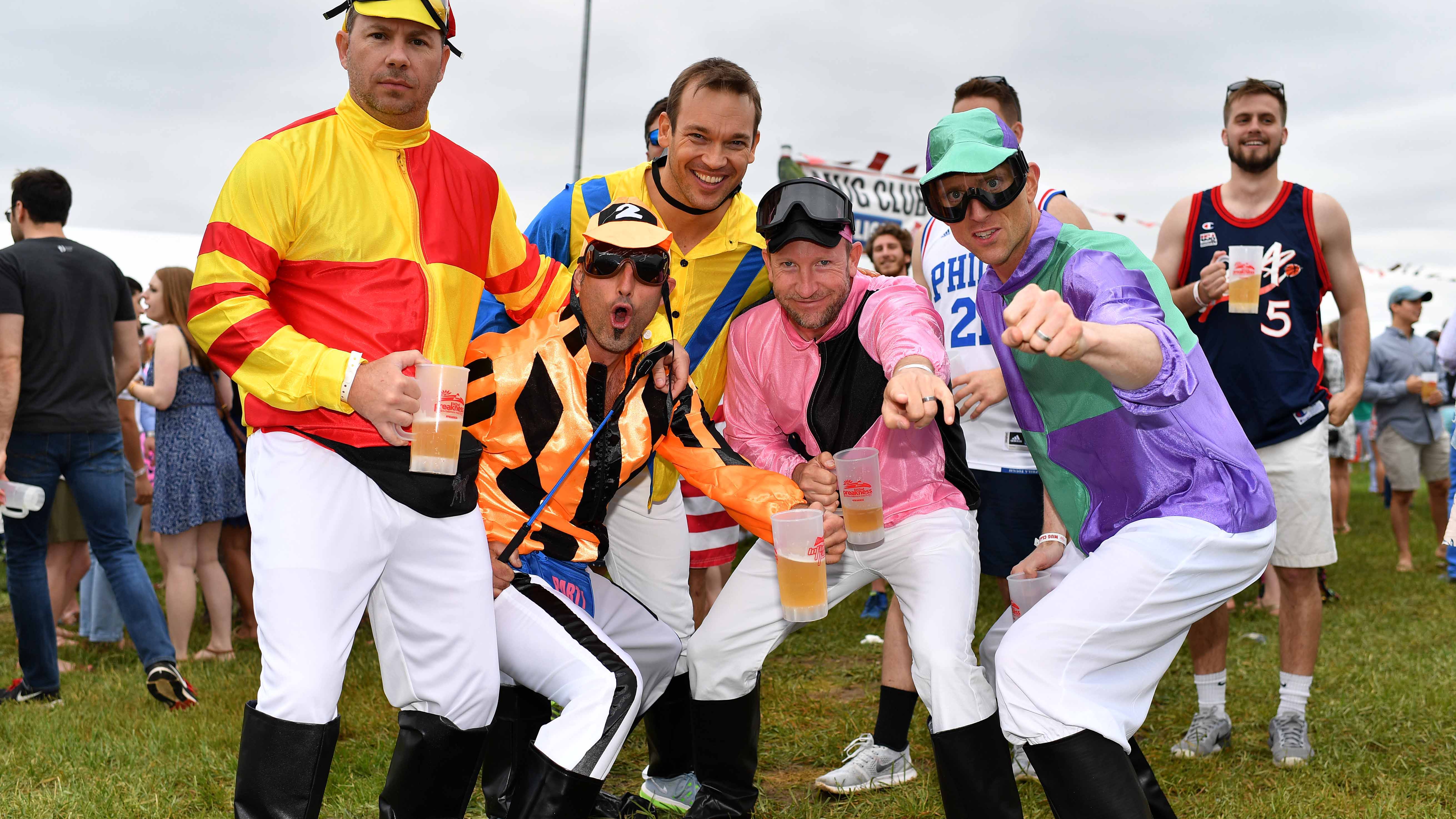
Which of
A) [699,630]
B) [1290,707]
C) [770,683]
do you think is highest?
[699,630]

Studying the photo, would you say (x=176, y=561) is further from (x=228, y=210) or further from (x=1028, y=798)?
(x=1028, y=798)

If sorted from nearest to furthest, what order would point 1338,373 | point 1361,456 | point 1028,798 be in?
point 1028,798
point 1338,373
point 1361,456

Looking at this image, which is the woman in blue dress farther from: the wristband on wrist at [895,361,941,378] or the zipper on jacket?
the wristband on wrist at [895,361,941,378]

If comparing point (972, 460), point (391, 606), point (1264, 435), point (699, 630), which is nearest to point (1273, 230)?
point (1264, 435)

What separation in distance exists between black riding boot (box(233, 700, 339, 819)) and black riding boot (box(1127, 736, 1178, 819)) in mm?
2285

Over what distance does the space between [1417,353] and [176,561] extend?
1105cm

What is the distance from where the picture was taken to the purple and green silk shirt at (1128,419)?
289 centimetres

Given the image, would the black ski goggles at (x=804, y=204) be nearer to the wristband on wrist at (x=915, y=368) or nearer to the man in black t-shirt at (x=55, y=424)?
the wristband on wrist at (x=915, y=368)

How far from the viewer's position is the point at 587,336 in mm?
3551

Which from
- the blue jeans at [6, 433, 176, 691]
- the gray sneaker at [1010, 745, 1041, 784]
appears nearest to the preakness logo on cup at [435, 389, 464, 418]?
the gray sneaker at [1010, 745, 1041, 784]

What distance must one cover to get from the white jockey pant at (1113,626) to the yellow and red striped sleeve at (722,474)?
95cm

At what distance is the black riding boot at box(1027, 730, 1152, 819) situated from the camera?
2709mm

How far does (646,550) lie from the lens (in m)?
4.09

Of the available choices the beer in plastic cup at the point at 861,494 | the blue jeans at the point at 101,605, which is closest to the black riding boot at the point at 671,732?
the beer in plastic cup at the point at 861,494
